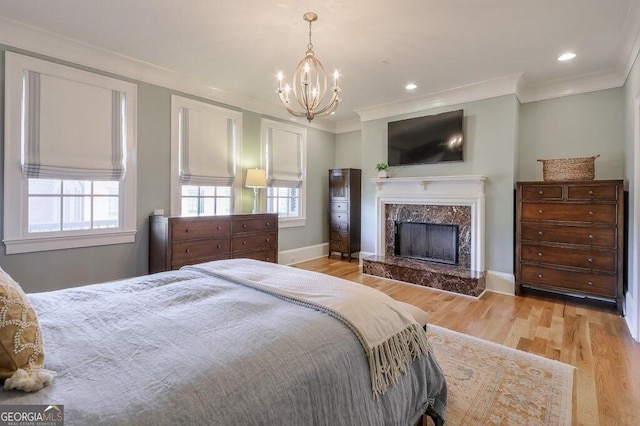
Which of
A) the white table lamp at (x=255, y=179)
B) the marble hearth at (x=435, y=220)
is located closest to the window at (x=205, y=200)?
the white table lamp at (x=255, y=179)

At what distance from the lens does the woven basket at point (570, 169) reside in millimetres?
3557

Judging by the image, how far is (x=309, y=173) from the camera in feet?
19.7

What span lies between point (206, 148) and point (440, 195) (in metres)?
3.46

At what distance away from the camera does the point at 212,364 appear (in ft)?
3.14

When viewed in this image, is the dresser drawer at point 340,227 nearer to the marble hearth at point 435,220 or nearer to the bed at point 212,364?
the marble hearth at point 435,220

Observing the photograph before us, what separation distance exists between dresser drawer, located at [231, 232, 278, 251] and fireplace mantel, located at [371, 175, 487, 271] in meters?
1.81

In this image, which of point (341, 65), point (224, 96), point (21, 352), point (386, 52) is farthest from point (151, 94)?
point (21, 352)

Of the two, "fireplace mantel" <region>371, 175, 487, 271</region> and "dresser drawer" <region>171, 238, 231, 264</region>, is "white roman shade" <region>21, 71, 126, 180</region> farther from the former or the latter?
"fireplace mantel" <region>371, 175, 487, 271</region>

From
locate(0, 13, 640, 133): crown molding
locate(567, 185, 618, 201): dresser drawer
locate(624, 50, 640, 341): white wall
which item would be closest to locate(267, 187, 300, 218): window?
locate(0, 13, 640, 133): crown molding

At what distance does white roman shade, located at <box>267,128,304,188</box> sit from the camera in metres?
5.28

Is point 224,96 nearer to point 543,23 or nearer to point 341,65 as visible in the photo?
point 341,65

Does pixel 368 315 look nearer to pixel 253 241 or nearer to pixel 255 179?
pixel 253 241

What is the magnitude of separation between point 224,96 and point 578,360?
16.2ft

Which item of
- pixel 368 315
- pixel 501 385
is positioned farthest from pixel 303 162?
pixel 368 315
